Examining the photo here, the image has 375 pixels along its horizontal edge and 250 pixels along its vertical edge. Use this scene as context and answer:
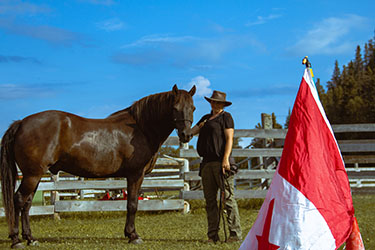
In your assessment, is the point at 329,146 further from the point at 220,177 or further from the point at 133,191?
the point at 133,191

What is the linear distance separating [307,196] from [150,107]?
122 inches

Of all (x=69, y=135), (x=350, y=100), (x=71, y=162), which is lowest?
(x=71, y=162)

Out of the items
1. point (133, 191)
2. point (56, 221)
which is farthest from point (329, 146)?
point (56, 221)

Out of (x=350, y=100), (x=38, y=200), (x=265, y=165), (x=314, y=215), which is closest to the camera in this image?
(x=314, y=215)

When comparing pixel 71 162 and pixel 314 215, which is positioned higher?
pixel 71 162

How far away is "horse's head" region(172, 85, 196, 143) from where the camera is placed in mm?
5281

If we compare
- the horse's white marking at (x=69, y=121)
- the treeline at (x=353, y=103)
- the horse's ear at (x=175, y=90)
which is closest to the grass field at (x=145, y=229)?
the horse's white marking at (x=69, y=121)

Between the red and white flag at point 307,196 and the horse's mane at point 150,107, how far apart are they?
2501 mm

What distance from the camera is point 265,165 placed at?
10.4 meters

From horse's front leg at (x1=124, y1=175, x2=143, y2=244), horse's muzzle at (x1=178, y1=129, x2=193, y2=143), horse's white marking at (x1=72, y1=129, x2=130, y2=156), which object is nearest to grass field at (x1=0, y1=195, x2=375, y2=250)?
horse's front leg at (x1=124, y1=175, x2=143, y2=244)

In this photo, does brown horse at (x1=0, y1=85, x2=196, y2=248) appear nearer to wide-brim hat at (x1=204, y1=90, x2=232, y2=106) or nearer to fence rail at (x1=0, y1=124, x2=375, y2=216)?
wide-brim hat at (x1=204, y1=90, x2=232, y2=106)

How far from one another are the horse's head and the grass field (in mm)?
1439

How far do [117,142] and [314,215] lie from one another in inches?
126

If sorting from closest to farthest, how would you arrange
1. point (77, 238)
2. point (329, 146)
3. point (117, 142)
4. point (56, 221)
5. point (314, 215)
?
point (314, 215) < point (329, 146) < point (117, 142) < point (77, 238) < point (56, 221)
